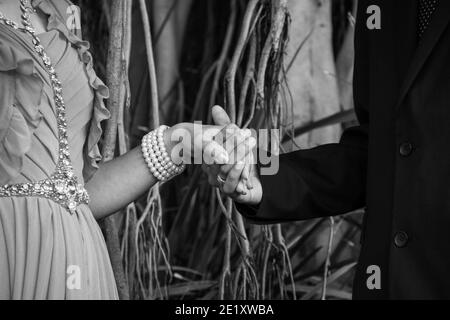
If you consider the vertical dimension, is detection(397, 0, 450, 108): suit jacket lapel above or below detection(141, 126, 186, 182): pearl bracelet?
above

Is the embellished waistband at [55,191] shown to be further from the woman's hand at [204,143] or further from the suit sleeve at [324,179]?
the suit sleeve at [324,179]

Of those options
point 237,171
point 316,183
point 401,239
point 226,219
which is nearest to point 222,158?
point 237,171

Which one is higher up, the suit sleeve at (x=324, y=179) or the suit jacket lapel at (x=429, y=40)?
the suit jacket lapel at (x=429, y=40)

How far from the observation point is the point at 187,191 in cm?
246

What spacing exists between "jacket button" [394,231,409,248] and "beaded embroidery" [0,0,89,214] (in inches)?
19.8

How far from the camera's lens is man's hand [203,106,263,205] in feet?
4.54

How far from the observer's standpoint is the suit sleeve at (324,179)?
1457 millimetres

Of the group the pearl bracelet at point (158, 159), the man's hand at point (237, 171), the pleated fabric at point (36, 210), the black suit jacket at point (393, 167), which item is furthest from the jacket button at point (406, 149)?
the pleated fabric at point (36, 210)

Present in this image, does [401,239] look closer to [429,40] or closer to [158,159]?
[429,40]

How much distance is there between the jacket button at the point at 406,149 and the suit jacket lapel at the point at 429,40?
8cm

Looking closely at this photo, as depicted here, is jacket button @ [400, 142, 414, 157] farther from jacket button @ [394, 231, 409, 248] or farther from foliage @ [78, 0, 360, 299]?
foliage @ [78, 0, 360, 299]

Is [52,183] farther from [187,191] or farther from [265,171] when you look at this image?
[187,191]

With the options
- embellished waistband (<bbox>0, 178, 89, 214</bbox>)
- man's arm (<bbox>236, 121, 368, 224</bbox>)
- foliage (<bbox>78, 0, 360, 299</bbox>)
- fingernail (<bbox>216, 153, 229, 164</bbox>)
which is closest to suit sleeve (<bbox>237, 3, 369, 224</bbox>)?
man's arm (<bbox>236, 121, 368, 224</bbox>)
